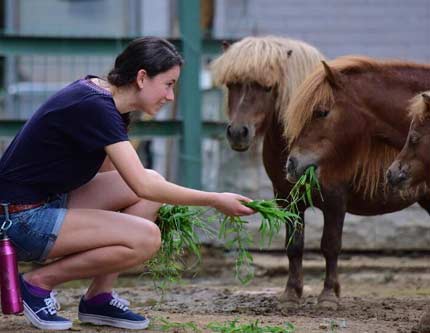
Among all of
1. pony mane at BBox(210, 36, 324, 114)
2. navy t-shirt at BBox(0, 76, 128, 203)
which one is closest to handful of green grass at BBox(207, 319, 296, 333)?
navy t-shirt at BBox(0, 76, 128, 203)

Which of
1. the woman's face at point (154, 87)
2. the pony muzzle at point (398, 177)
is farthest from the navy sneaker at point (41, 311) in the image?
the pony muzzle at point (398, 177)

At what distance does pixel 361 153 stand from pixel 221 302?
147 cm

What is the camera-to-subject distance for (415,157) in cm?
494

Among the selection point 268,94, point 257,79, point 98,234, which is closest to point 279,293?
point 268,94

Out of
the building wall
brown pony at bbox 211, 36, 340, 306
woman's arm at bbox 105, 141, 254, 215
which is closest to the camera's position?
woman's arm at bbox 105, 141, 254, 215

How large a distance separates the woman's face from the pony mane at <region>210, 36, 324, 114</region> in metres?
1.95

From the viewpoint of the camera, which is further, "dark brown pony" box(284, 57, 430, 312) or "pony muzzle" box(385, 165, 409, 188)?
"dark brown pony" box(284, 57, 430, 312)

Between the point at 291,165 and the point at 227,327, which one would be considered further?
the point at 291,165

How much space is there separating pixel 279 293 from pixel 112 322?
2.15 metres

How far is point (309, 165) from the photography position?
5676 millimetres

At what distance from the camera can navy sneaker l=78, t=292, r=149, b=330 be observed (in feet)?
16.2

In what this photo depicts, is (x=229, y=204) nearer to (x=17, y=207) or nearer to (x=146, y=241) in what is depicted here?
(x=146, y=241)

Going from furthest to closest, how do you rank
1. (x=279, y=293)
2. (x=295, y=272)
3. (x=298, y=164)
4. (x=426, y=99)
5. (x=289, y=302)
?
(x=279, y=293)
(x=295, y=272)
(x=289, y=302)
(x=298, y=164)
(x=426, y=99)

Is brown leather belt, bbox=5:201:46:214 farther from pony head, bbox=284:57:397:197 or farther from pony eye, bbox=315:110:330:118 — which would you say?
pony eye, bbox=315:110:330:118
